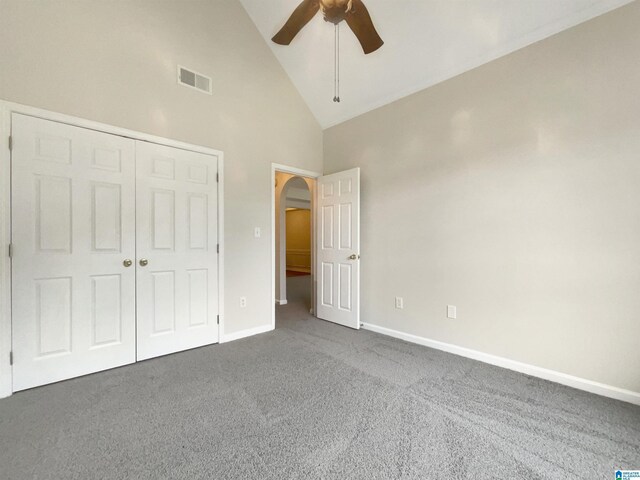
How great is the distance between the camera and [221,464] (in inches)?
55.8

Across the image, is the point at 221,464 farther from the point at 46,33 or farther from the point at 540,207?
the point at 46,33

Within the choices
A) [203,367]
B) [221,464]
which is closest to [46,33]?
[203,367]

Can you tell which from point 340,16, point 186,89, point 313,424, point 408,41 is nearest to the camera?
point 313,424

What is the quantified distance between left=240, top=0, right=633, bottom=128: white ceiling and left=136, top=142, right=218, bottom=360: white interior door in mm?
1734

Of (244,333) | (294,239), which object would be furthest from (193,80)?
(294,239)

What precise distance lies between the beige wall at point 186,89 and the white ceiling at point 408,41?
354 mm

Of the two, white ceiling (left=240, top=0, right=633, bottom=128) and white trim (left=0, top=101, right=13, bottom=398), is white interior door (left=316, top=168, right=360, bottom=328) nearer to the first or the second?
white ceiling (left=240, top=0, right=633, bottom=128)

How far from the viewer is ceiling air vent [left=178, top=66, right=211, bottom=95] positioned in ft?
A: 9.36

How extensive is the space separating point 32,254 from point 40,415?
1144mm

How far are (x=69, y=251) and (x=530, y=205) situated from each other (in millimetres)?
3855

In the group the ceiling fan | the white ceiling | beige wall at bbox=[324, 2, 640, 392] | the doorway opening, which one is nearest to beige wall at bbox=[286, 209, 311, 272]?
the doorway opening

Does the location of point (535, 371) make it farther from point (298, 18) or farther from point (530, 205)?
point (298, 18)

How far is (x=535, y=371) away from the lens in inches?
92.3

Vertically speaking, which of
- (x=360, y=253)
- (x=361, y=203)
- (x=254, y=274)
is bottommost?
(x=254, y=274)
